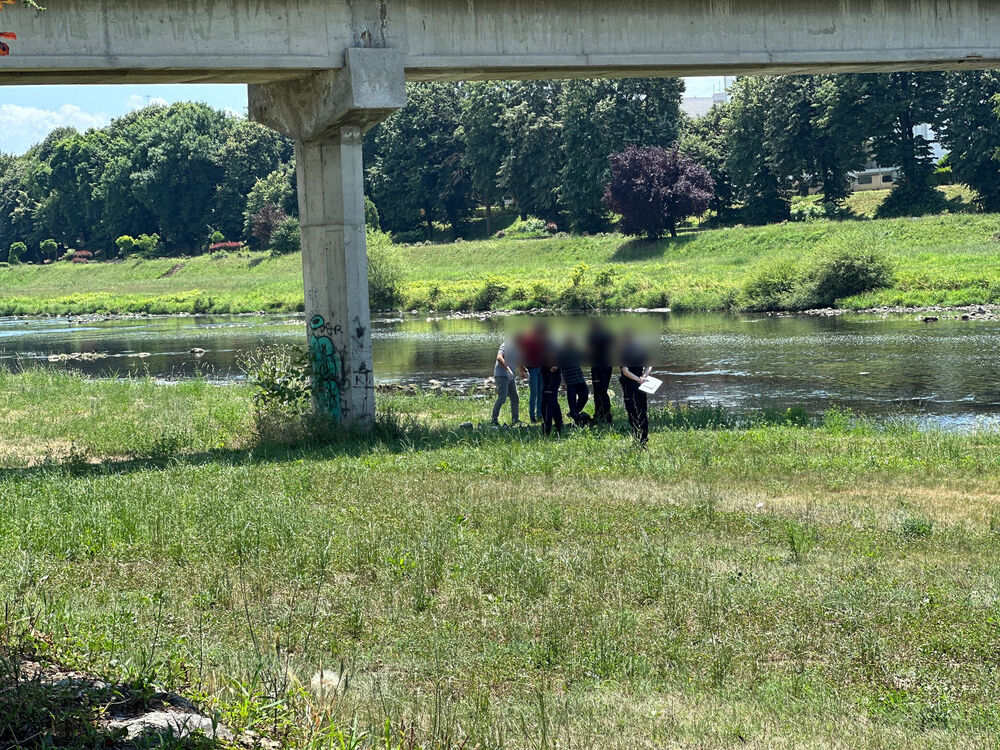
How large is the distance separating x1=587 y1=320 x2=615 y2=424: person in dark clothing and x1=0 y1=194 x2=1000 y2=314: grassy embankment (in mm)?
35459

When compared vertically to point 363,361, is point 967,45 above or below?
above

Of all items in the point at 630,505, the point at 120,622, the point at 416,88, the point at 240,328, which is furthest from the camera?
the point at 416,88

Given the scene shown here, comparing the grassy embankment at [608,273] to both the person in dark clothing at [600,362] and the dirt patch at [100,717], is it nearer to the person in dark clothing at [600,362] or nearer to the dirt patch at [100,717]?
the person in dark clothing at [600,362]

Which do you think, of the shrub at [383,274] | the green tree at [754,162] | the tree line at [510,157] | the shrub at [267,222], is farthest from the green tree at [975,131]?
the shrub at [267,222]

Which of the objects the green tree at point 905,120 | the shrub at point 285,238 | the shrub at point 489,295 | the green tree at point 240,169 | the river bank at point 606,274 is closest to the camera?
the river bank at point 606,274

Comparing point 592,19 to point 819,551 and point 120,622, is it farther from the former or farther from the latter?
point 120,622

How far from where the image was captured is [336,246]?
53.8ft

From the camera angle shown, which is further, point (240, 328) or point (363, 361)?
point (240, 328)

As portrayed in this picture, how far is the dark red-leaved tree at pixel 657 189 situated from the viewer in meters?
71.8

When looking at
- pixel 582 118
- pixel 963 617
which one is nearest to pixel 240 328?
pixel 582 118

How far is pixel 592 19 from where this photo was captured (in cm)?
1734

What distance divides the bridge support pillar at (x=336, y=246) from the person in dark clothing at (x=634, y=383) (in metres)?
3.79

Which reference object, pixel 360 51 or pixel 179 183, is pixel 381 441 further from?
pixel 179 183

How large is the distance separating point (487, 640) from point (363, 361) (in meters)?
10.0
